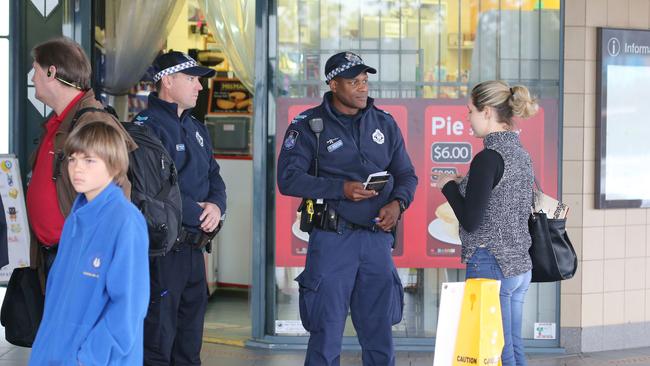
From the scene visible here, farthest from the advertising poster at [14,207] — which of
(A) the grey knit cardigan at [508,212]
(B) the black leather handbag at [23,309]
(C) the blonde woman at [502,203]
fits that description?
(A) the grey knit cardigan at [508,212]

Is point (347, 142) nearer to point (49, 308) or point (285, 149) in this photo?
point (285, 149)

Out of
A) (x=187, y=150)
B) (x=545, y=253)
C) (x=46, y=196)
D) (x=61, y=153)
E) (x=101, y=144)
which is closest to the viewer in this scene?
(x=101, y=144)

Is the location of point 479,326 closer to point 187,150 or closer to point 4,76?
point 187,150

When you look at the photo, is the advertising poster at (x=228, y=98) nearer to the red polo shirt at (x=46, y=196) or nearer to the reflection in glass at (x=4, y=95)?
the reflection in glass at (x=4, y=95)

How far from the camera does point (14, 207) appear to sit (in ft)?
23.0

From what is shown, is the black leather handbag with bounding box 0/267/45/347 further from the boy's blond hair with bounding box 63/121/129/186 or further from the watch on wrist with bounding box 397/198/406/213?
the watch on wrist with bounding box 397/198/406/213

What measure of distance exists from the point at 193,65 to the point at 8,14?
3075mm

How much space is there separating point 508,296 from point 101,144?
232 cm

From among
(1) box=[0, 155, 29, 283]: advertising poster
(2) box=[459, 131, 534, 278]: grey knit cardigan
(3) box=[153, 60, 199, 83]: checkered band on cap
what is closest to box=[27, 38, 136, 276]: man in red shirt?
(3) box=[153, 60, 199, 83]: checkered band on cap

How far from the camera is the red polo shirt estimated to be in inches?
177

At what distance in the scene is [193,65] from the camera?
17.4 feet

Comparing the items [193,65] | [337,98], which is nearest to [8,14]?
[193,65]

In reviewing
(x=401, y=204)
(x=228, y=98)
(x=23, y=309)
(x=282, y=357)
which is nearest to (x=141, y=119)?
(x=23, y=309)

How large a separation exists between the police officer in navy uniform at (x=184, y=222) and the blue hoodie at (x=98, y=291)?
1.44m
